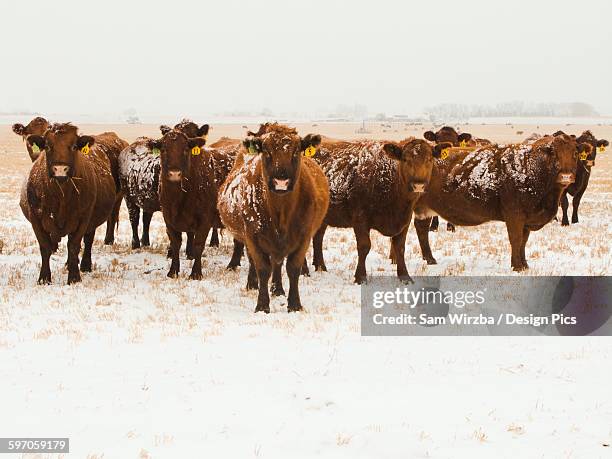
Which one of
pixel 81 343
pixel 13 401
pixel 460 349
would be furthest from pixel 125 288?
pixel 460 349

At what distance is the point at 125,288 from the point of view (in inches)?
351

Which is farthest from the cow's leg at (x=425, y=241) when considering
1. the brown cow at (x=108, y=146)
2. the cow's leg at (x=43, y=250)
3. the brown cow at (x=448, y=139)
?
the cow's leg at (x=43, y=250)

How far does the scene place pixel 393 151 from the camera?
Result: 932 centimetres

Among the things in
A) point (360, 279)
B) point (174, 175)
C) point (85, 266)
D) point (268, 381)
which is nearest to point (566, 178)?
point (360, 279)

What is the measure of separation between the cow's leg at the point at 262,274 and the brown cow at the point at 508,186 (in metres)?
4.25

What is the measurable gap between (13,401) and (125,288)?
4064 mm

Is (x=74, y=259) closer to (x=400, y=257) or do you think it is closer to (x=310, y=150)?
(x=310, y=150)

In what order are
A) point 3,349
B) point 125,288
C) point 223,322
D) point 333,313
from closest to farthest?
point 3,349 < point 223,322 < point 333,313 < point 125,288

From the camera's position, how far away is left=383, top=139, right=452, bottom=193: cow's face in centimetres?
896

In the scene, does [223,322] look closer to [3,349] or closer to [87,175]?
[3,349]

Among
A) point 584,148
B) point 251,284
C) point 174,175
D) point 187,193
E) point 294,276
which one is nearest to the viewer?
point 294,276

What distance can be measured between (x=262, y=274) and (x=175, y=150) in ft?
8.96

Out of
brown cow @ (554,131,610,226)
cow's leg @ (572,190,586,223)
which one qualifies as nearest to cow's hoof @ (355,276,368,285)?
brown cow @ (554,131,610,226)

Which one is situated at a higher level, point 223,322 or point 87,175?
point 87,175
